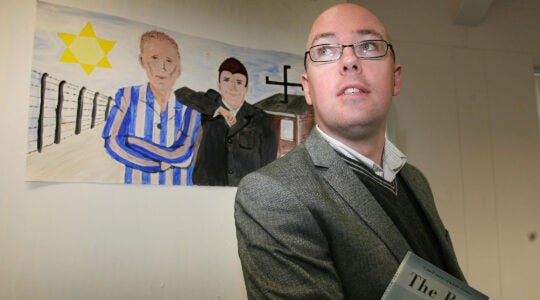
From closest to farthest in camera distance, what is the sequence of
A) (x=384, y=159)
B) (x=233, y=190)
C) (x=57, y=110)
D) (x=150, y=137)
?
(x=384, y=159), (x=57, y=110), (x=150, y=137), (x=233, y=190)

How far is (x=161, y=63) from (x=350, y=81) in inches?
29.4

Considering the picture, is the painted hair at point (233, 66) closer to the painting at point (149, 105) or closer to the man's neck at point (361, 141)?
the painting at point (149, 105)

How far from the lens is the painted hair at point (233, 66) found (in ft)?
4.44

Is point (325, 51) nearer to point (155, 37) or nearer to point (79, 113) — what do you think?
point (155, 37)

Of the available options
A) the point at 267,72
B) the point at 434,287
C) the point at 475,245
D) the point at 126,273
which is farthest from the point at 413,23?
the point at 126,273

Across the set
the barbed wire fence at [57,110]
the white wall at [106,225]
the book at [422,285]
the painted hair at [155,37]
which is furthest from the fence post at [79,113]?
the book at [422,285]

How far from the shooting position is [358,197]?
74 cm

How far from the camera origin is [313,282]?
1.97 feet

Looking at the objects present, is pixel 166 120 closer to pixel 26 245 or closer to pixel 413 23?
pixel 26 245

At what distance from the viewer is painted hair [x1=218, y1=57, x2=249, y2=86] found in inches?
53.3

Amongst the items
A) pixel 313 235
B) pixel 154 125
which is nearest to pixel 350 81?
pixel 313 235

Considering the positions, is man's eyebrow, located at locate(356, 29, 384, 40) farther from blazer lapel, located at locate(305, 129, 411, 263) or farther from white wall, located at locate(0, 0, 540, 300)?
white wall, located at locate(0, 0, 540, 300)

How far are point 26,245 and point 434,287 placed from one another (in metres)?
1.14

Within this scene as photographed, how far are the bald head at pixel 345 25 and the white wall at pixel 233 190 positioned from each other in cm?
56
